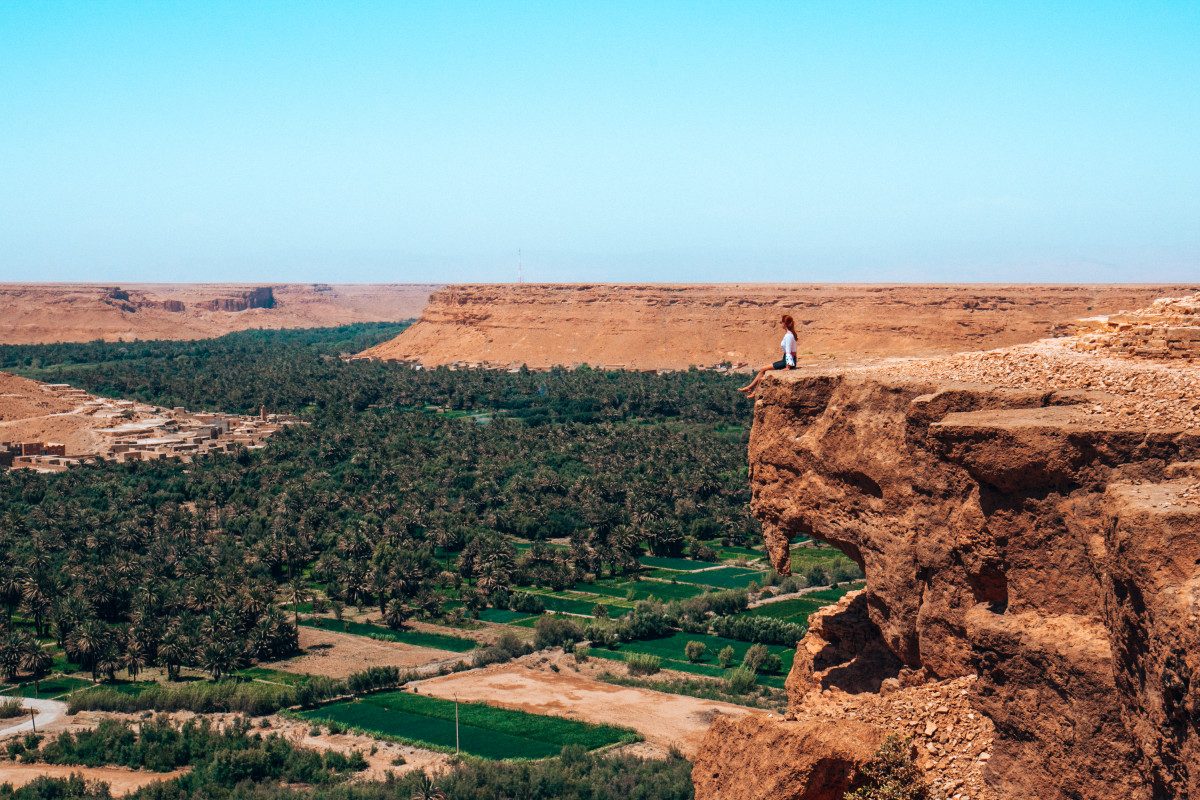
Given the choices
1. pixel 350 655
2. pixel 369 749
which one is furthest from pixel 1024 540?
pixel 350 655

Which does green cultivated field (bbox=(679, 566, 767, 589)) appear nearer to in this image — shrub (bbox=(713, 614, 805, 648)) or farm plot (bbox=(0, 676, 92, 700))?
shrub (bbox=(713, 614, 805, 648))

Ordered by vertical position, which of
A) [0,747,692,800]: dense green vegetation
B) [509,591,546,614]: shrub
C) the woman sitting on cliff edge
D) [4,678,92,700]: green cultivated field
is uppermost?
the woman sitting on cliff edge

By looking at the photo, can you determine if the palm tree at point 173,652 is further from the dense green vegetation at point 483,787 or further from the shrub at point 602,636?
the shrub at point 602,636

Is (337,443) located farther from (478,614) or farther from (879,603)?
(879,603)

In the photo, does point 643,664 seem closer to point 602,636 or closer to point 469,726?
point 602,636

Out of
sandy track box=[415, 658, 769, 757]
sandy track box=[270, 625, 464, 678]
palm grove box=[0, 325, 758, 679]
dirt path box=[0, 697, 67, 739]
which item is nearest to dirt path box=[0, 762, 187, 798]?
dirt path box=[0, 697, 67, 739]

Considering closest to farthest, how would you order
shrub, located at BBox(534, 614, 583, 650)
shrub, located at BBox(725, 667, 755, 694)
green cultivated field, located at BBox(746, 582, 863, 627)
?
shrub, located at BBox(725, 667, 755, 694) < shrub, located at BBox(534, 614, 583, 650) < green cultivated field, located at BBox(746, 582, 863, 627)

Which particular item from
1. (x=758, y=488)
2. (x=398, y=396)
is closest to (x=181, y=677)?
(x=758, y=488)
